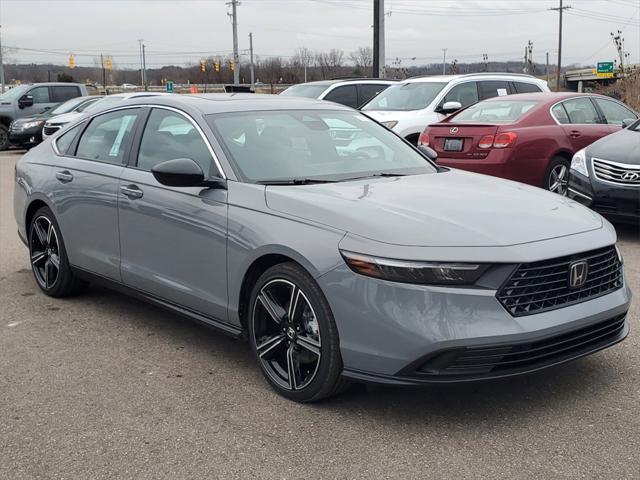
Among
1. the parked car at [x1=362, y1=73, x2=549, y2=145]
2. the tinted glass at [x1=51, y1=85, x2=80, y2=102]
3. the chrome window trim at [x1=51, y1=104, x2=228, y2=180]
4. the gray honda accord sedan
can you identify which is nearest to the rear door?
the parked car at [x1=362, y1=73, x2=549, y2=145]

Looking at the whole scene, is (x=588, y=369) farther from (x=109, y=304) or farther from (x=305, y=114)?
(x=109, y=304)

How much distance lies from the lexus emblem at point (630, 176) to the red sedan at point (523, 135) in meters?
1.59

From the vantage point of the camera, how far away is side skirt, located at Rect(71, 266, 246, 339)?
14.0 feet

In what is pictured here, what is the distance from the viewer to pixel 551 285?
3506 mm

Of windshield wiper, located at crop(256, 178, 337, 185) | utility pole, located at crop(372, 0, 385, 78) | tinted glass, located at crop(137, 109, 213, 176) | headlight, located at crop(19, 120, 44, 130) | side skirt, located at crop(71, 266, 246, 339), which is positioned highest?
utility pole, located at crop(372, 0, 385, 78)

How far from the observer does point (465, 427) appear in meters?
3.56

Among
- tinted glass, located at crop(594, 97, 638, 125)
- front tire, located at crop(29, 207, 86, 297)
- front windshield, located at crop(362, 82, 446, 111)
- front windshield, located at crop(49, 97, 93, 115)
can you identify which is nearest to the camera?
front tire, located at crop(29, 207, 86, 297)

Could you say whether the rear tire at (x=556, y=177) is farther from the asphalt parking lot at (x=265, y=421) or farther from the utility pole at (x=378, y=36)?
the utility pole at (x=378, y=36)

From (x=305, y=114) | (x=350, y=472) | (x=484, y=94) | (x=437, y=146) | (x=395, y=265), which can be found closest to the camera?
(x=350, y=472)

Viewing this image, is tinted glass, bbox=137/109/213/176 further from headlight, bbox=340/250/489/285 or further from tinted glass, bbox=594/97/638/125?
tinted glass, bbox=594/97/638/125

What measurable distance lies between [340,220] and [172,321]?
2.17 meters

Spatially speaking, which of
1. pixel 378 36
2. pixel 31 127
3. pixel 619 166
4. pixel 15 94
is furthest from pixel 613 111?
pixel 15 94

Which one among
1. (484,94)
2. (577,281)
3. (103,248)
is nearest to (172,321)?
(103,248)

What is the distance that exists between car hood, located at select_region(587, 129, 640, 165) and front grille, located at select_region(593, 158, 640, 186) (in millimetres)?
58
